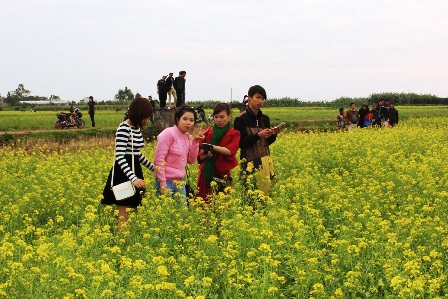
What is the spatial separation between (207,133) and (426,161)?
16.7 feet

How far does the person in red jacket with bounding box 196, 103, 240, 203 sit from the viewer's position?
24.7ft

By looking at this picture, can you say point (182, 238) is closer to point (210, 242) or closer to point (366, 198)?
point (210, 242)

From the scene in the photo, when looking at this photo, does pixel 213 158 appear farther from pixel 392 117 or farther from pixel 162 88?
pixel 162 88

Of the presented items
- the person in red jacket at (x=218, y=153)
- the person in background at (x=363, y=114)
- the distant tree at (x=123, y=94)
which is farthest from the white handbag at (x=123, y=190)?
the distant tree at (x=123, y=94)

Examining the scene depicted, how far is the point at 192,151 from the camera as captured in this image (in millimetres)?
7457

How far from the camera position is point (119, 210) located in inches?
275

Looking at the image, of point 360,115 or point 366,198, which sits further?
point 360,115

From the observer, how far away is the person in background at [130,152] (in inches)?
259

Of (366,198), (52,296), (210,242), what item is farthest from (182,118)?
(52,296)

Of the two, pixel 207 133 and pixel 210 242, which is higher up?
pixel 207 133

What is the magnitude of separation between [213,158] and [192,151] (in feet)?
1.39

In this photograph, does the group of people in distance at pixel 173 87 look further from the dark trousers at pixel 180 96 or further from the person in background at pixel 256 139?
the person in background at pixel 256 139

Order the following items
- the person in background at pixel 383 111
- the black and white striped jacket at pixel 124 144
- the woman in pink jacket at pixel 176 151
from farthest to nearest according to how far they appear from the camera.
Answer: the person in background at pixel 383 111 → the woman in pink jacket at pixel 176 151 → the black and white striped jacket at pixel 124 144

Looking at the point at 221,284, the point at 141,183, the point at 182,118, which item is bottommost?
the point at 221,284
